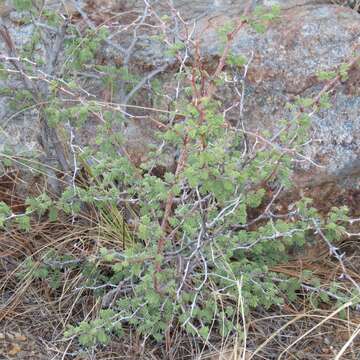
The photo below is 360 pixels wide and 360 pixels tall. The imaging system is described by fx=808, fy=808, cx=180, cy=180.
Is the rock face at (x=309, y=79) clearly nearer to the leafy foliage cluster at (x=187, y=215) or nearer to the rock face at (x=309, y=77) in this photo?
the rock face at (x=309, y=77)

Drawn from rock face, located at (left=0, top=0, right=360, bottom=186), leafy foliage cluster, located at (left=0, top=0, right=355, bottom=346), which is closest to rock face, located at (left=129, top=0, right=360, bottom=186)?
rock face, located at (left=0, top=0, right=360, bottom=186)

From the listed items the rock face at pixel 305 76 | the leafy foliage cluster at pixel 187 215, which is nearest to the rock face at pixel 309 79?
the rock face at pixel 305 76

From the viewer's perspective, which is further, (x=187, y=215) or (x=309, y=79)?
(x=309, y=79)

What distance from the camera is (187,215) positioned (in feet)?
8.05

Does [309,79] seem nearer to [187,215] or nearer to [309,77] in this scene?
[309,77]

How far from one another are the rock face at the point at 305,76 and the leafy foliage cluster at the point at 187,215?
0.55 feet

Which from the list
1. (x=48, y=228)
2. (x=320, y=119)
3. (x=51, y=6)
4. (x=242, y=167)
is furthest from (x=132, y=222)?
(x=51, y=6)

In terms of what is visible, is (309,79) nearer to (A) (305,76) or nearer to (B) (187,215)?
(A) (305,76)

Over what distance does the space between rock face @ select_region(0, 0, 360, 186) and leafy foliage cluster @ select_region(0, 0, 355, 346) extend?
169mm

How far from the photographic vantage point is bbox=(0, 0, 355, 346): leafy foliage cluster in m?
2.33

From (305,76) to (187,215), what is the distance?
0.88 metres

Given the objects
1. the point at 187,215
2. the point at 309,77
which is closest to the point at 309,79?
the point at 309,77

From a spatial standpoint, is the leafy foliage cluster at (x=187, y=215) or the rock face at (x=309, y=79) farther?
the rock face at (x=309, y=79)

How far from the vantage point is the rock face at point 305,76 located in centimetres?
300
